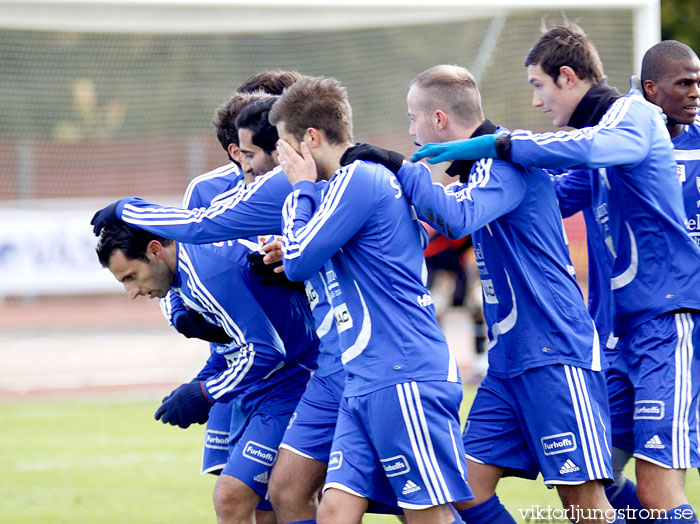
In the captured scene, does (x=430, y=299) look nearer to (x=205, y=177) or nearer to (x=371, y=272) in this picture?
(x=371, y=272)

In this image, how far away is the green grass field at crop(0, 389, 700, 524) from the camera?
6.67 meters

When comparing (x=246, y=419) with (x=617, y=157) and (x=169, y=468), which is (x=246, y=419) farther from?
(x=169, y=468)

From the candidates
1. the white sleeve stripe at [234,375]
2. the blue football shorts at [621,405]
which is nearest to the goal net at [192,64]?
the blue football shorts at [621,405]

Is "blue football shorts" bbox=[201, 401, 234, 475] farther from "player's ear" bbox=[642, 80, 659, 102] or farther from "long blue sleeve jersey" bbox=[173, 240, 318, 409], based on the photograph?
"player's ear" bbox=[642, 80, 659, 102]

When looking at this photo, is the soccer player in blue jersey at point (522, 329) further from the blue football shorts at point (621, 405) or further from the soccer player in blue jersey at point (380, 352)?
the blue football shorts at point (621, 405)

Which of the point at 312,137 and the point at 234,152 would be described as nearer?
the point at 312,137

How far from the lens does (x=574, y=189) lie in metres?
4.72

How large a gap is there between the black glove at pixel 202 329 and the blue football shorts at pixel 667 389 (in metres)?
1.82

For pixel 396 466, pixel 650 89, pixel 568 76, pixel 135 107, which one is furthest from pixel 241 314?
pixel 135 107

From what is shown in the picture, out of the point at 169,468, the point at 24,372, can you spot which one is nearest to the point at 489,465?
the point at 169,468

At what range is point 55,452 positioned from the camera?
890 centimetres

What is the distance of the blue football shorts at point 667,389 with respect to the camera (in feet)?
13.5

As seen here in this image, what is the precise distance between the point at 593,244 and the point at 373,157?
4.51ft

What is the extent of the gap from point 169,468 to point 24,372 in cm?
676
